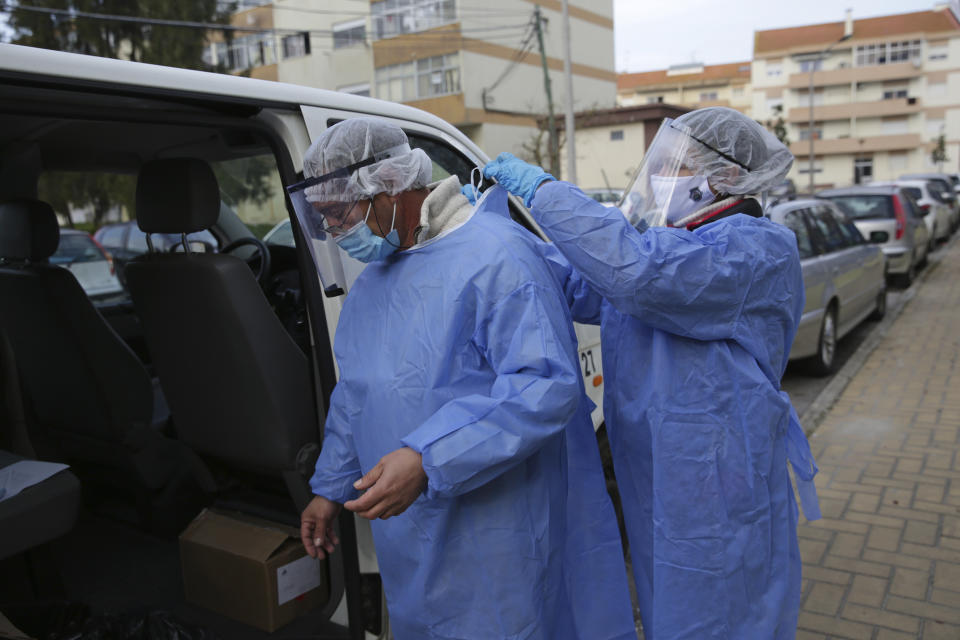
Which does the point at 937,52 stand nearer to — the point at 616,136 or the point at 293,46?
the point at 616,136

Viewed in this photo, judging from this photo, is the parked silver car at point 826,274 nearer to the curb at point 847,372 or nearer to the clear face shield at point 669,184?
the curb at point 847,372

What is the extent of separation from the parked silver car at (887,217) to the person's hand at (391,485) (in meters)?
10.9

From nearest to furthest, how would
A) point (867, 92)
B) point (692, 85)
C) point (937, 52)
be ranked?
1. point (937, 52)
2. point (867, 92)
3. point (692, 85)

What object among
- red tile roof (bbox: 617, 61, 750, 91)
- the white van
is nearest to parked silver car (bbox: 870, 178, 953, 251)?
the white van

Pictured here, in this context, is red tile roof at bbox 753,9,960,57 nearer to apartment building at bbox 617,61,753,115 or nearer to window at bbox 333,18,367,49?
apartment building at bbox 617,61,753,115

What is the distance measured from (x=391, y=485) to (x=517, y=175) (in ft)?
3.06

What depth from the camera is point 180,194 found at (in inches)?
103

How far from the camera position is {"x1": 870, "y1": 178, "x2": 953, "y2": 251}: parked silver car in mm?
15523

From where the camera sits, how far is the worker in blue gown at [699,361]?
6.30 feet

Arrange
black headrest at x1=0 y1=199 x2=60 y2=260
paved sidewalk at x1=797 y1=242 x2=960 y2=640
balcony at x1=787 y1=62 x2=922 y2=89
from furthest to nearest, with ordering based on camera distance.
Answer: balcony at x1=787 y1=62 x2=922 y2=89 < black headrest at x1=0 y1=199 x2=60 y2=260 < paved sidewalk at x1=797 y1=242 x2=960 y2=640

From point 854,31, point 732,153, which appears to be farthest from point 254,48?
point 854,31

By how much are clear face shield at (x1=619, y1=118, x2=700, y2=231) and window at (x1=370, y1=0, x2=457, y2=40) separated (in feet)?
104

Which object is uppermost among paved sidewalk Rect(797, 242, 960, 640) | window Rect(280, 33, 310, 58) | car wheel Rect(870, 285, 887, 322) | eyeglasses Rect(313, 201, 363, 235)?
window Rect(280, 33, 310, 58)

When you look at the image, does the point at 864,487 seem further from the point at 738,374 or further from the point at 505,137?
the point at 505,137
